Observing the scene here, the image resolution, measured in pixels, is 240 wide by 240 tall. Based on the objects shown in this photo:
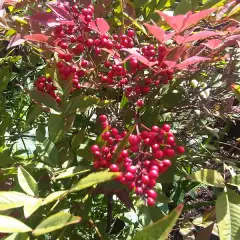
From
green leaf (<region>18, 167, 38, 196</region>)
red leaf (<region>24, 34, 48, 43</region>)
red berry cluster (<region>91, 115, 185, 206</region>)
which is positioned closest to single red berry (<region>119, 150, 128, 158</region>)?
red berry cluster (<region>91, 115, 185, 206</region>)

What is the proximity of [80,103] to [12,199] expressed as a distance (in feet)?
0.87

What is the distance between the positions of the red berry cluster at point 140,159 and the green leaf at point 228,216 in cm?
11

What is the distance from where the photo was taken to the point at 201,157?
1036 mm

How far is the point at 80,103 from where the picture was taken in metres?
0.80

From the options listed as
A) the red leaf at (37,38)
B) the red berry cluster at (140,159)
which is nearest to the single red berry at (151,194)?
the red berry cluster at (140,159)

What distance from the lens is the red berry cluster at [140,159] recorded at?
62 cm

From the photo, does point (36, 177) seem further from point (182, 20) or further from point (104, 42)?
point (182, 20)

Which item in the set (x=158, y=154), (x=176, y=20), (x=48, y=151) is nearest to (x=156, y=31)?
(x=176, y=20)

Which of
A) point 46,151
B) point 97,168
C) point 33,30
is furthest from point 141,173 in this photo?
point 33,30

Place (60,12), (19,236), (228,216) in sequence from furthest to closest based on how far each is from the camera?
(60,12) < (228,216) < (19,236)

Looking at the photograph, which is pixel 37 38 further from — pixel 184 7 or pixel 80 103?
pixel 184 7

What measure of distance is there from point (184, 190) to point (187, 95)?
81 centimetres

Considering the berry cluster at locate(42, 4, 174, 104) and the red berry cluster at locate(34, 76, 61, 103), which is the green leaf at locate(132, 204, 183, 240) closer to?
the berry cluster at locate(42, 4, 174, 104)

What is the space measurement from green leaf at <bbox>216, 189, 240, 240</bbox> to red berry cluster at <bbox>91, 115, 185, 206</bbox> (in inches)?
4.4
